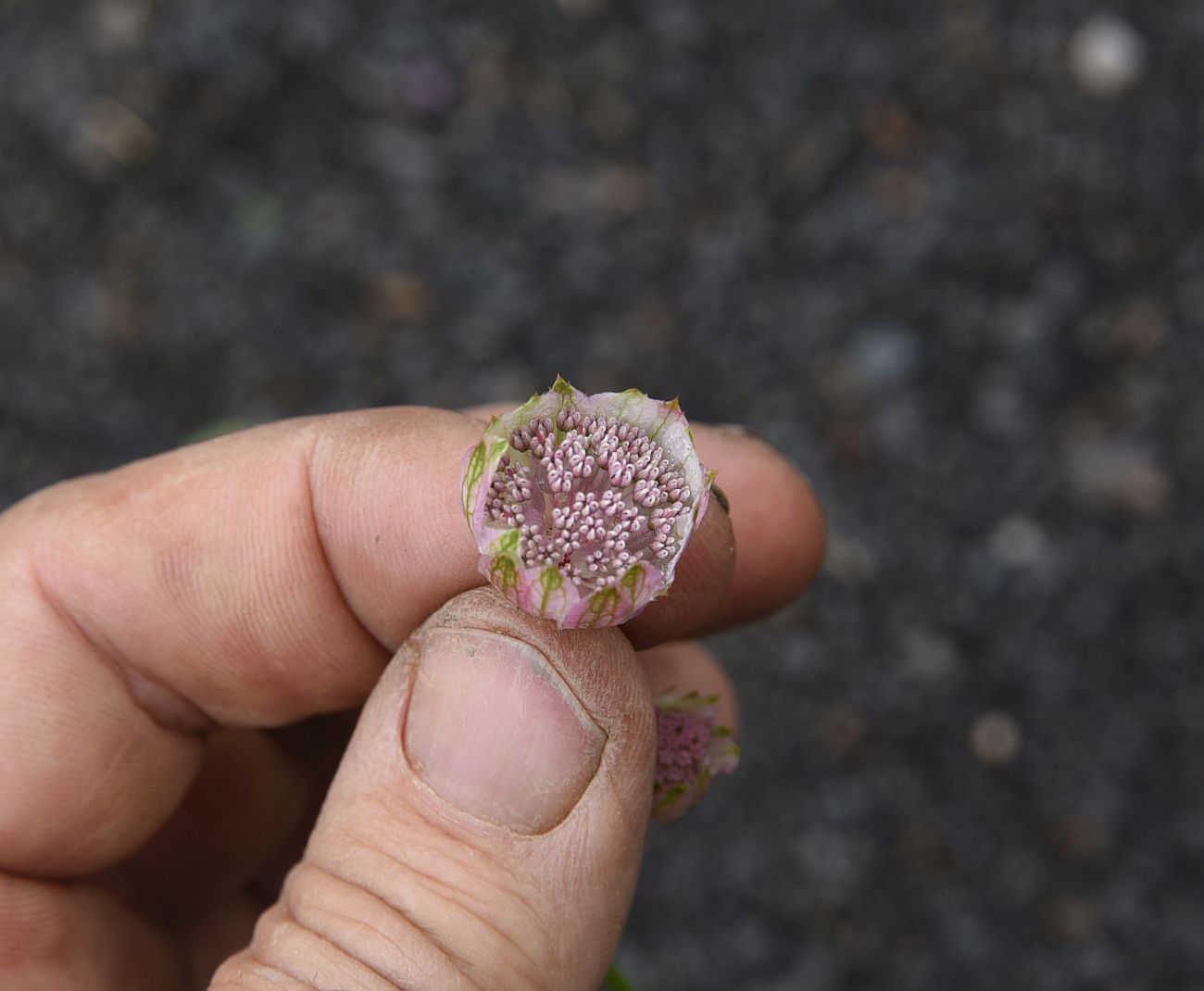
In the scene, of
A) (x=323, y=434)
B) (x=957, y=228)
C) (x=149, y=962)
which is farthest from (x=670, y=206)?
(x=149, y=962)

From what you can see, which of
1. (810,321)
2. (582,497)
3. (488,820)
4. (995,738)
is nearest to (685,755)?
(488,820)

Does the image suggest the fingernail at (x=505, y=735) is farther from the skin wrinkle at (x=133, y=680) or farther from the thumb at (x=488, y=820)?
the skin wrinkle at (x=133, y=680)

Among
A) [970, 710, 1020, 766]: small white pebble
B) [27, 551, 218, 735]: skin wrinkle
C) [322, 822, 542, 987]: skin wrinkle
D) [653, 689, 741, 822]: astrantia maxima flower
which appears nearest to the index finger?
[27, 551, 218, 735]: skin wrinkle

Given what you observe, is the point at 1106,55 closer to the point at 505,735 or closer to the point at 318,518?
the point at 318,518

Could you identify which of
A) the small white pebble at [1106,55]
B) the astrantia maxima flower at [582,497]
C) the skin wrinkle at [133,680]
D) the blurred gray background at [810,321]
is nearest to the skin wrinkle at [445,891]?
the astrantia maxima flower at [582,497]

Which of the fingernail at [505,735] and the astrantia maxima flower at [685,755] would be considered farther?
the astrantia maxima flower at [685,755]

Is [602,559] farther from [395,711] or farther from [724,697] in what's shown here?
[724,697]
